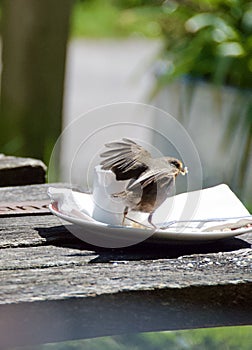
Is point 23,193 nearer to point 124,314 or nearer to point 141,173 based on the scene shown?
point 141,173

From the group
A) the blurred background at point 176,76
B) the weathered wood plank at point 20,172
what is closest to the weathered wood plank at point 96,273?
→ the weathered wood plank at point 20,172

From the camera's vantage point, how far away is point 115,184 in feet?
5.45

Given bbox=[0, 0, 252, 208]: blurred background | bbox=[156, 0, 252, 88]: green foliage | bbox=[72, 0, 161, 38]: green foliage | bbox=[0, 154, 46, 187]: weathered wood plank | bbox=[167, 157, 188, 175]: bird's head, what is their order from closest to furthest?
bbox=[167, 157, 188, 175]: bird's head → bbox=[0, 154, 46, 187]: weathered wood plank → bbox=[0, 0, 252, 208]: blurred background → bbox=[156, 0, 252, 88]: green foliage → bbox=[72, 0, 161, 38]: green foliage

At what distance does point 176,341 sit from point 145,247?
21cm

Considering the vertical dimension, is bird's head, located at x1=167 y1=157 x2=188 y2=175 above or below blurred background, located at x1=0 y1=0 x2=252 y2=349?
above

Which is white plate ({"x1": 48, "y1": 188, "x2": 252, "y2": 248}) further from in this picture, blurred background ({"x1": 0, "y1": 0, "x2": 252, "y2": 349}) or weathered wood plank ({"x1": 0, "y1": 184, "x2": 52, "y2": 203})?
blurred background ({"x1": 0, "y1": 0, "x2": 252, "y2": 349})

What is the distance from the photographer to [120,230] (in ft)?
5.16

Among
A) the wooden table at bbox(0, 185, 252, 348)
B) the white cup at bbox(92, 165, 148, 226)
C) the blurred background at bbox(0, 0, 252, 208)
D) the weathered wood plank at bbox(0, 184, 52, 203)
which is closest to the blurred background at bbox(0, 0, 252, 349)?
the blurred background at bbox(0, 0, 252, 208)

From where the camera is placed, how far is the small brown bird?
1.61 m

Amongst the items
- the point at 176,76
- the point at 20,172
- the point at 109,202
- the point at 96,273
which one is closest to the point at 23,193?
the point at 20,172

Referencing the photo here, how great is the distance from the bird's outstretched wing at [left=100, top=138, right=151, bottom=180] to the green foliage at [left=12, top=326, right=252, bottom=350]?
0.32 metres

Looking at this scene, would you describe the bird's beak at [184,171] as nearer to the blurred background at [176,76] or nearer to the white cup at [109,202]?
the white cup at [109,202]

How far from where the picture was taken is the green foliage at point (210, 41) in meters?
4.08

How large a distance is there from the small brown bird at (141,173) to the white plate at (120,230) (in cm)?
6
